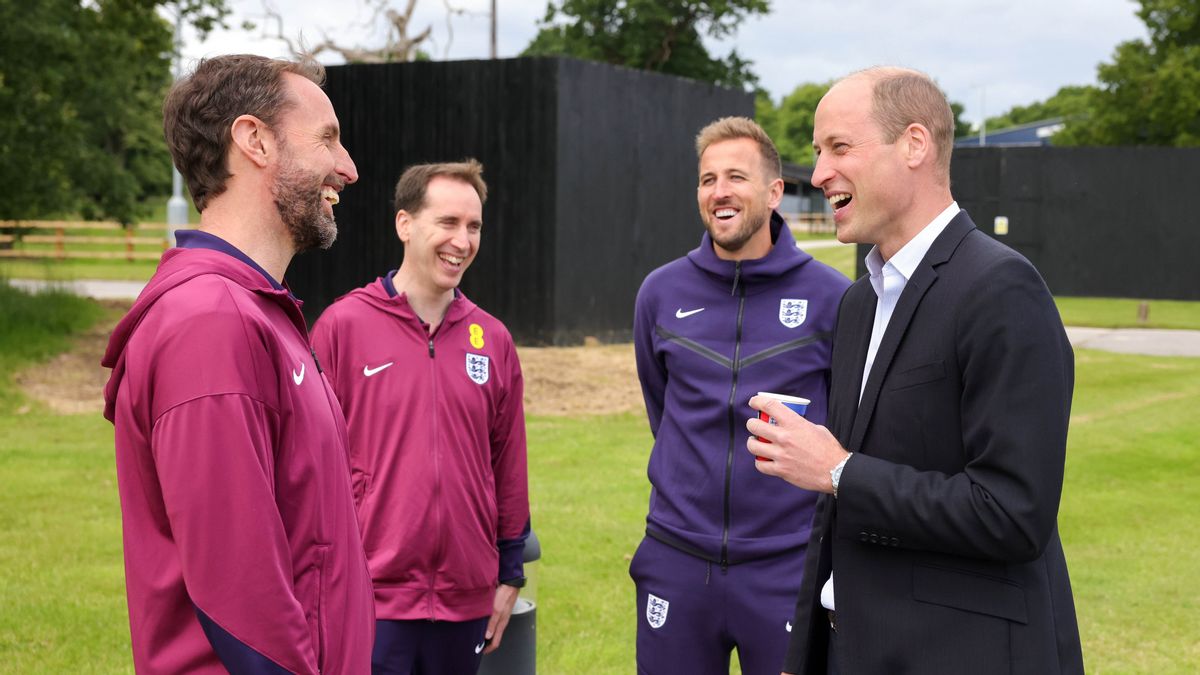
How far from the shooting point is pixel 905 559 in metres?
2.59

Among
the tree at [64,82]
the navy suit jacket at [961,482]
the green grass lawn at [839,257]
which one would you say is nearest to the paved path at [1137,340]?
the tree at [64,82]

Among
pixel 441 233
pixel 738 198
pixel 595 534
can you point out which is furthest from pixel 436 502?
pixel 595 534

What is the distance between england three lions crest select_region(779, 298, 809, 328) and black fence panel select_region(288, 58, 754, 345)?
1237 cm

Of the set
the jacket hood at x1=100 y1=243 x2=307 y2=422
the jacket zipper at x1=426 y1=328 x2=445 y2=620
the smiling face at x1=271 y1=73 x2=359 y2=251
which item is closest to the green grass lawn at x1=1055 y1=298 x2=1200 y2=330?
the jacket zipper at x1=426 y1=328 x2=445 y2=620

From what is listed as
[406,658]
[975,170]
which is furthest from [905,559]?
[975,170]

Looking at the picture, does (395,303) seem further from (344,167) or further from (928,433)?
(928,433)

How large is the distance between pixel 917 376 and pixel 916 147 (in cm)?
54

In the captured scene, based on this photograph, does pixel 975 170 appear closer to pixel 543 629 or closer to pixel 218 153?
pixel 543 629

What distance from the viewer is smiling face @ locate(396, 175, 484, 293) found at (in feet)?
13.7

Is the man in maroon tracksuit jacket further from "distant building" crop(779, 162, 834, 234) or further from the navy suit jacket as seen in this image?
"distant building" crop(779, 162, 834, 234)

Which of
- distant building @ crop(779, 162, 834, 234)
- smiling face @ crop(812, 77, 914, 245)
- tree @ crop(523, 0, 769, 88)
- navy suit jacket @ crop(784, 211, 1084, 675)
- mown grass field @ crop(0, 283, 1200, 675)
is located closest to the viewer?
navy suit jacket @ crop(784, 211, 1084, 675)

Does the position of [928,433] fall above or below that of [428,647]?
above

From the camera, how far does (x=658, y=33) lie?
4834 cm

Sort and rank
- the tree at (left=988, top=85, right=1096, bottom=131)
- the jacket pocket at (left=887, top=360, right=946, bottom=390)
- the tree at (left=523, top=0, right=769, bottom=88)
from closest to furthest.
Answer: the jacket pocket at (left=887, top=360, right=946, bottom=390) → the tree at (left=523, top=0, right=769, bottom=88) → the tree at (left=988, top=85, right=1096, bottom=131)
